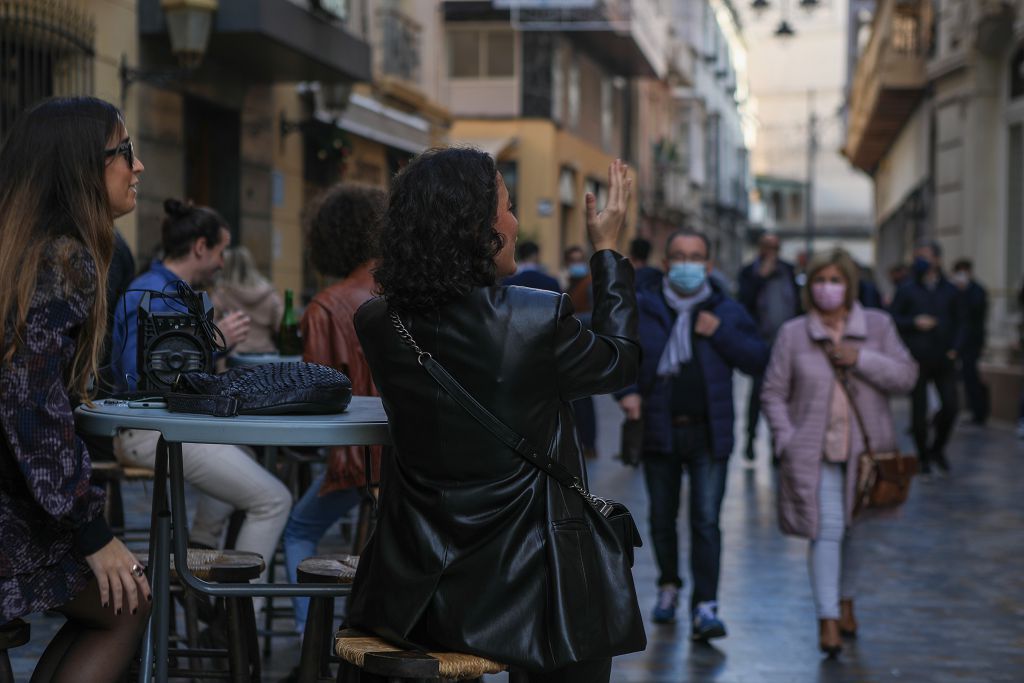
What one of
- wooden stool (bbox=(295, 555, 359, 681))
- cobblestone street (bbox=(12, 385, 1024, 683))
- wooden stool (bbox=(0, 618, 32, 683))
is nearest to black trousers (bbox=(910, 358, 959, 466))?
cobblestone street (bbox=(12, 385, 1024, 683))

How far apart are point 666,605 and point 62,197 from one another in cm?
463

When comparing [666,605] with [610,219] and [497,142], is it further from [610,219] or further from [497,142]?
[497,142]

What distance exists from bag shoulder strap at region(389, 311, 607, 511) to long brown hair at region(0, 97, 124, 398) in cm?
71

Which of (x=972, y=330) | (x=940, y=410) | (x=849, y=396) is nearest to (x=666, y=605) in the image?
(x=849, y=396)

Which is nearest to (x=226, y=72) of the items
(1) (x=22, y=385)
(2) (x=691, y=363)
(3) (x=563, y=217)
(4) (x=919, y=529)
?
(4) (x=919, y=529)

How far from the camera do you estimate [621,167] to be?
4.08 metres

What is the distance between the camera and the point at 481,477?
11.7ft

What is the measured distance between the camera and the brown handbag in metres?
7.17

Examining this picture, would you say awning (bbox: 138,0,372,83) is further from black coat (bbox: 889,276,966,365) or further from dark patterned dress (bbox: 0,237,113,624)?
dark patterned dress (bbox: 0,237,113,624)

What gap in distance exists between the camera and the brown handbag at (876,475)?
717cm

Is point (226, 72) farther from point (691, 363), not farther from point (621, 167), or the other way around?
point (621, 167)

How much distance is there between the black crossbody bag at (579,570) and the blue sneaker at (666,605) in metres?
3.97

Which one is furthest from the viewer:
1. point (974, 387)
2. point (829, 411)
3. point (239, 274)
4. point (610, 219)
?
point (974, 387)

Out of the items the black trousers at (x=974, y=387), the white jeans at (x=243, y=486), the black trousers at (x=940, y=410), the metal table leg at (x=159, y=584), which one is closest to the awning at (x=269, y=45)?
the black trousers at (x=940, y=410)
